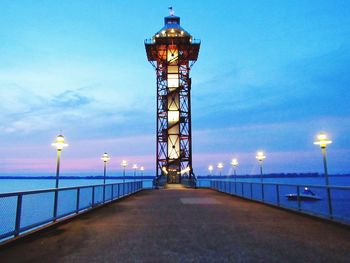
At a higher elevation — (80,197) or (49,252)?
(80,197)

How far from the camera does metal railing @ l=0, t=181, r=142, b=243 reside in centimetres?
614

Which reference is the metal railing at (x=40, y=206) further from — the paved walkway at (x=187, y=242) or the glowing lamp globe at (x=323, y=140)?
the glowing lamp globe at (x=323, y=140)

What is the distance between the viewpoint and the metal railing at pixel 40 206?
20.1 ft

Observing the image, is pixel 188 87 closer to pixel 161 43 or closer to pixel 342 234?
pixel 161 43

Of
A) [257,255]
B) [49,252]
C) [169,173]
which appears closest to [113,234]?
[49,252]

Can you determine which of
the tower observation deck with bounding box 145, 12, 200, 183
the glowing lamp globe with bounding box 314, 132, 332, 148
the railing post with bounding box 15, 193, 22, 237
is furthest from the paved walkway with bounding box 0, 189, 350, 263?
the tower observation deck with bounding box 145, 12, 200, 183

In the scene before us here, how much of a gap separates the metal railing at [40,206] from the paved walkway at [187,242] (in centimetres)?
37

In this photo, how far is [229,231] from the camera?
284 inches

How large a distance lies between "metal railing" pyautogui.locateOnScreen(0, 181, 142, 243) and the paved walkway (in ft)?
1.22

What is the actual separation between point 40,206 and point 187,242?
424cm

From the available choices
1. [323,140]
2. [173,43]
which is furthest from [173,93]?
[323,140]

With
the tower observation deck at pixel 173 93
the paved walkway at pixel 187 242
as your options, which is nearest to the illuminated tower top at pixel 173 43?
the tower observation deck at pixel 173 93

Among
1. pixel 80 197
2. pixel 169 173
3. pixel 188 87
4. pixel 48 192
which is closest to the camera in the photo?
pixel 48 192

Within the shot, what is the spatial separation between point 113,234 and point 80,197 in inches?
155
